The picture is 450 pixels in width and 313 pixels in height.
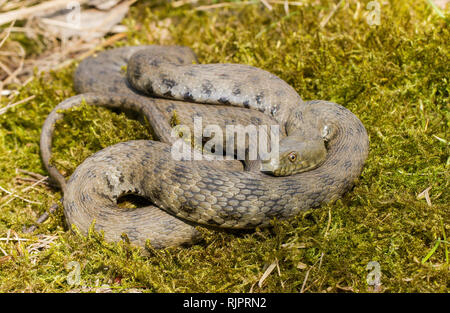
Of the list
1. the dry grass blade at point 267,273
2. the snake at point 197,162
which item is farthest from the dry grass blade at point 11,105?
the dry grass blade at point 267,273

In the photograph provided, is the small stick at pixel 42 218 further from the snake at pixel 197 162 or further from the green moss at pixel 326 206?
the snake at pixel 197 162

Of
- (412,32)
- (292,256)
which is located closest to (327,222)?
(292,256)

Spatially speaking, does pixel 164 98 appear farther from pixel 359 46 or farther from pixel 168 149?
pixel 359 46

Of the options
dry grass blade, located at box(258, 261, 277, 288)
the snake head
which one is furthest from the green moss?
the snake head

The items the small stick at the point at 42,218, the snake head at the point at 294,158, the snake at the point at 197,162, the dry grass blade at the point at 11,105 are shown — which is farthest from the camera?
the dry grass blade at the point at 11,105

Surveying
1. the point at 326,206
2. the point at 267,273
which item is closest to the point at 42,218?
the point at 267,273

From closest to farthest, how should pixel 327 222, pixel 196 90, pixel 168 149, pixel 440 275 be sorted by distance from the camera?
pixel 440 275, pixel 327 222, pixel 168 149, pixel 196 90
